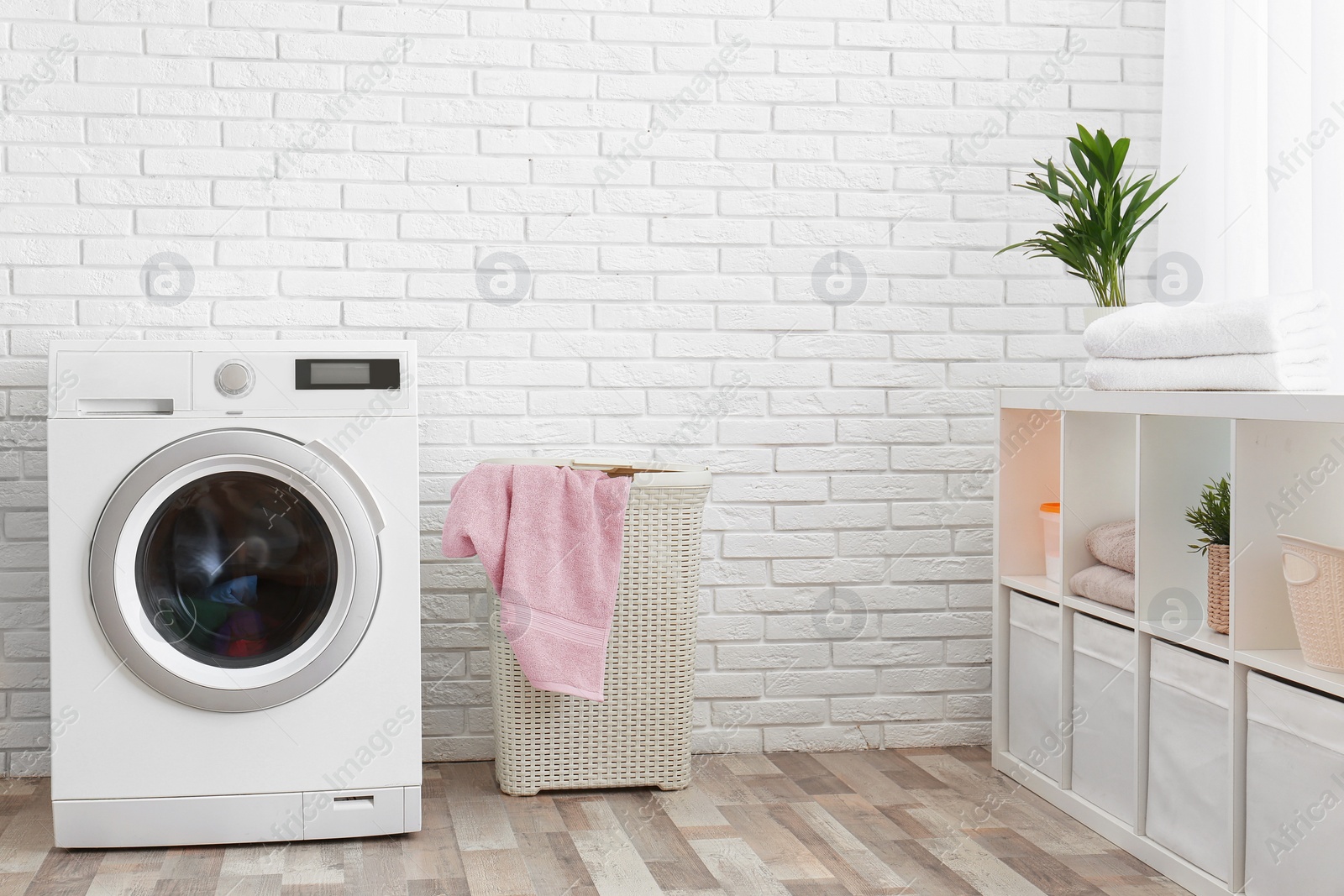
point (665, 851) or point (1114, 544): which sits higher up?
point (1114, 544)

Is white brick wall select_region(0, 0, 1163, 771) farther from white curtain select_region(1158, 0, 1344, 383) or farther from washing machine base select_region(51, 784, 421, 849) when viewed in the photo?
washing machine base select_region(51, 784, 421, 849)

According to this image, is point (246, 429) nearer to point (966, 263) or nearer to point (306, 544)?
point (306, 544)

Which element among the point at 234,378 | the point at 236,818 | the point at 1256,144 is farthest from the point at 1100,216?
the point at 236,818

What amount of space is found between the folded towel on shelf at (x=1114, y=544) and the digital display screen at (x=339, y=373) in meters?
1.35

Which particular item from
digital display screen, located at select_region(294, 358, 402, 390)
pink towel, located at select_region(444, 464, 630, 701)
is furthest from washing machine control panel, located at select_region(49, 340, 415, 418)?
pink towel, located at select_region(444, 464, 630, 701)

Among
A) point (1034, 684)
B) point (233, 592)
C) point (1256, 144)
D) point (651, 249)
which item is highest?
point (1256, 144)

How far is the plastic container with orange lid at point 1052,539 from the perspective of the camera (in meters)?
2.28

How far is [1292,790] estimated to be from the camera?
159 centimetres

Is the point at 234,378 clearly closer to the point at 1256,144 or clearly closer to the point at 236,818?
the point at 236,818

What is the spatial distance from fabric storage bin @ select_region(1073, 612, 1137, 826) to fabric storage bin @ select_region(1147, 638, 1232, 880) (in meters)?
0.06

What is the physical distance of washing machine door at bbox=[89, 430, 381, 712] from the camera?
193cm

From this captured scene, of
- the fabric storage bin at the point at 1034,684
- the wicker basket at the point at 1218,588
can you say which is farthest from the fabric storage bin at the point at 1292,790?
the fabric storage bin at the point at 1034,684

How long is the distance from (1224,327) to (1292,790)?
67cm

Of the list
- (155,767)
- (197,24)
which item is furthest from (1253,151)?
(155,767)
